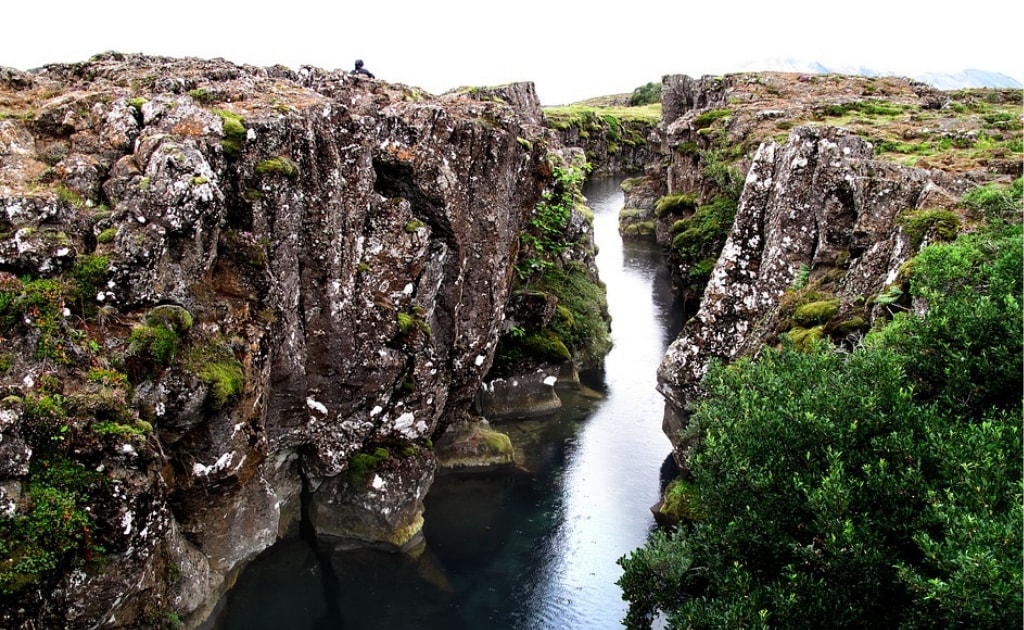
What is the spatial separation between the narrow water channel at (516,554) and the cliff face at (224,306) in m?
1.65

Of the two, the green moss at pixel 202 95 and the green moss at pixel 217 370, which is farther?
the green moss at pixel 202 95

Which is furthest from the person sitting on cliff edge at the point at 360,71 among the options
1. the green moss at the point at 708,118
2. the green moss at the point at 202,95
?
the green moss at the point at 708,118

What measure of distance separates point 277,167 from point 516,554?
16.4 metres

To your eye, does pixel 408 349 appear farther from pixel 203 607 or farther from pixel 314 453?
pixel 203 607

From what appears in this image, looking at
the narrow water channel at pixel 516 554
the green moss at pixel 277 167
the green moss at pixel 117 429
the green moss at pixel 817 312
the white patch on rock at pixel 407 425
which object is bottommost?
the narrow water channel at pixel 516 554

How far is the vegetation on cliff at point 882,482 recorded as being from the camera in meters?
10.7

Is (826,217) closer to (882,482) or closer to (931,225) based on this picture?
(931,225)

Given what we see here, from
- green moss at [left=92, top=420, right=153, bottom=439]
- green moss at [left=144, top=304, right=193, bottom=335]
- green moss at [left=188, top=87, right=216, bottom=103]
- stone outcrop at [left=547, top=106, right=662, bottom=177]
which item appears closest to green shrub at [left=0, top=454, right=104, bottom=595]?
green moss at [left=92, top=420, right=153, bottom=439]

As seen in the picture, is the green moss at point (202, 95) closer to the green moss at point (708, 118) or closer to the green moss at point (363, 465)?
the green moss at point (363, 465)

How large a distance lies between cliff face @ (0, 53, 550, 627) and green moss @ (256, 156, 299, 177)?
7 cm

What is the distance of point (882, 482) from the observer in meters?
12.1

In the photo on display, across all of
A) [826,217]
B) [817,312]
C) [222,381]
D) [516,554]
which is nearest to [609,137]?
[826,217]

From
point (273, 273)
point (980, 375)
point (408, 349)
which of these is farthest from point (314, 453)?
point (980, 375)

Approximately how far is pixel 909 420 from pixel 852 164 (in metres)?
15.7
